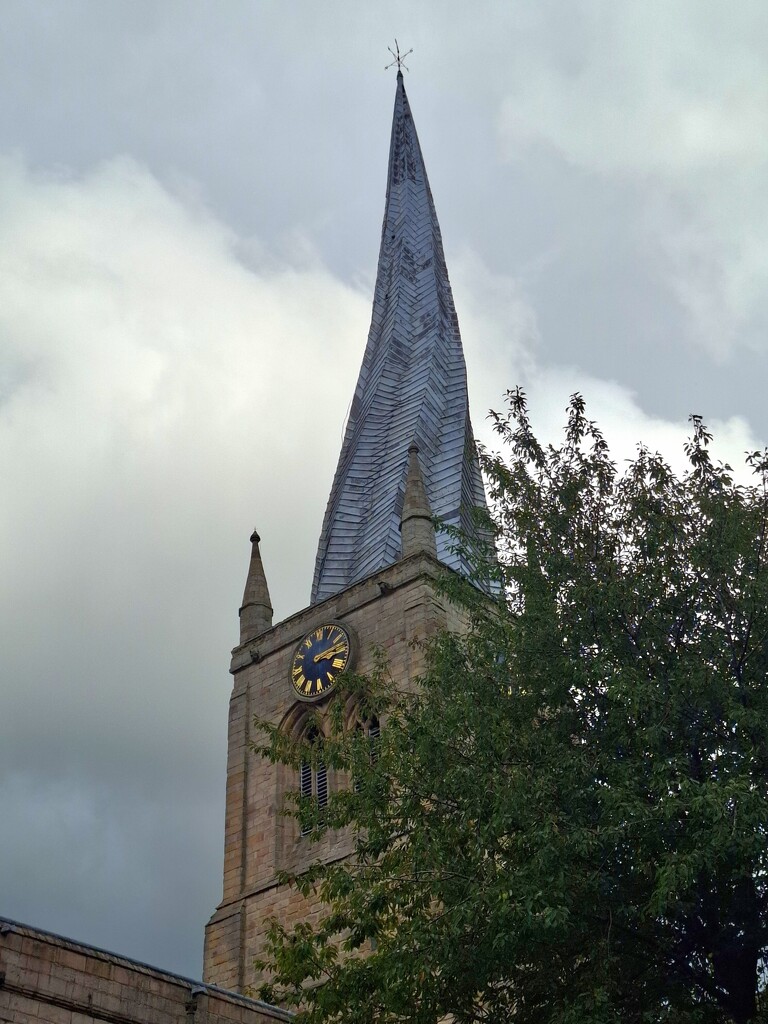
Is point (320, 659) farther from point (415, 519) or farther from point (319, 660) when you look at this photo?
point (415, 519)

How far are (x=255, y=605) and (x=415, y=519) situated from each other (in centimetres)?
648

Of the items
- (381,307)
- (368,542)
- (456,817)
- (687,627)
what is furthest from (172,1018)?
(381,307)

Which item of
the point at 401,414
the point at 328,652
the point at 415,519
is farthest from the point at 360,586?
the point at 401,414

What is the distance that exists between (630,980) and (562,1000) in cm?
105

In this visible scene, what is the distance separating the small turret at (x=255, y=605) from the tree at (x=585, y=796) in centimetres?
2615

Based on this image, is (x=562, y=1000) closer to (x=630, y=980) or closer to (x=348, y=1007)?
(x=630, y=980)

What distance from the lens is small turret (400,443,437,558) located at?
44438 mm

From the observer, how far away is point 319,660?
1727 inches

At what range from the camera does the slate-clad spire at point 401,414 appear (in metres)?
49.9

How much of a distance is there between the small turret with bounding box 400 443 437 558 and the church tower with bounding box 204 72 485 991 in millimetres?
51

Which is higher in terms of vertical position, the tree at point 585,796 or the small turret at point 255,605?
the small turret at point 255,605

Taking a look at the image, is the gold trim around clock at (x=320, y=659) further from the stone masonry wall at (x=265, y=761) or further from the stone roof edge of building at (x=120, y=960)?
the stone roof edge of building at (x=120, y=960)

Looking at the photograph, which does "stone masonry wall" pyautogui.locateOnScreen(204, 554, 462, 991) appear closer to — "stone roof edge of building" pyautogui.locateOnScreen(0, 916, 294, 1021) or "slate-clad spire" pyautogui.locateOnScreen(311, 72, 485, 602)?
"slate-clad spire" pyautogui.locateOnScreen(311, 72, 485, 602)

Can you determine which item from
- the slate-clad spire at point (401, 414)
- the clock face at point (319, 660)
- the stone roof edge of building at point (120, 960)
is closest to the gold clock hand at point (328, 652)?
the clock face at point (319, 660)
